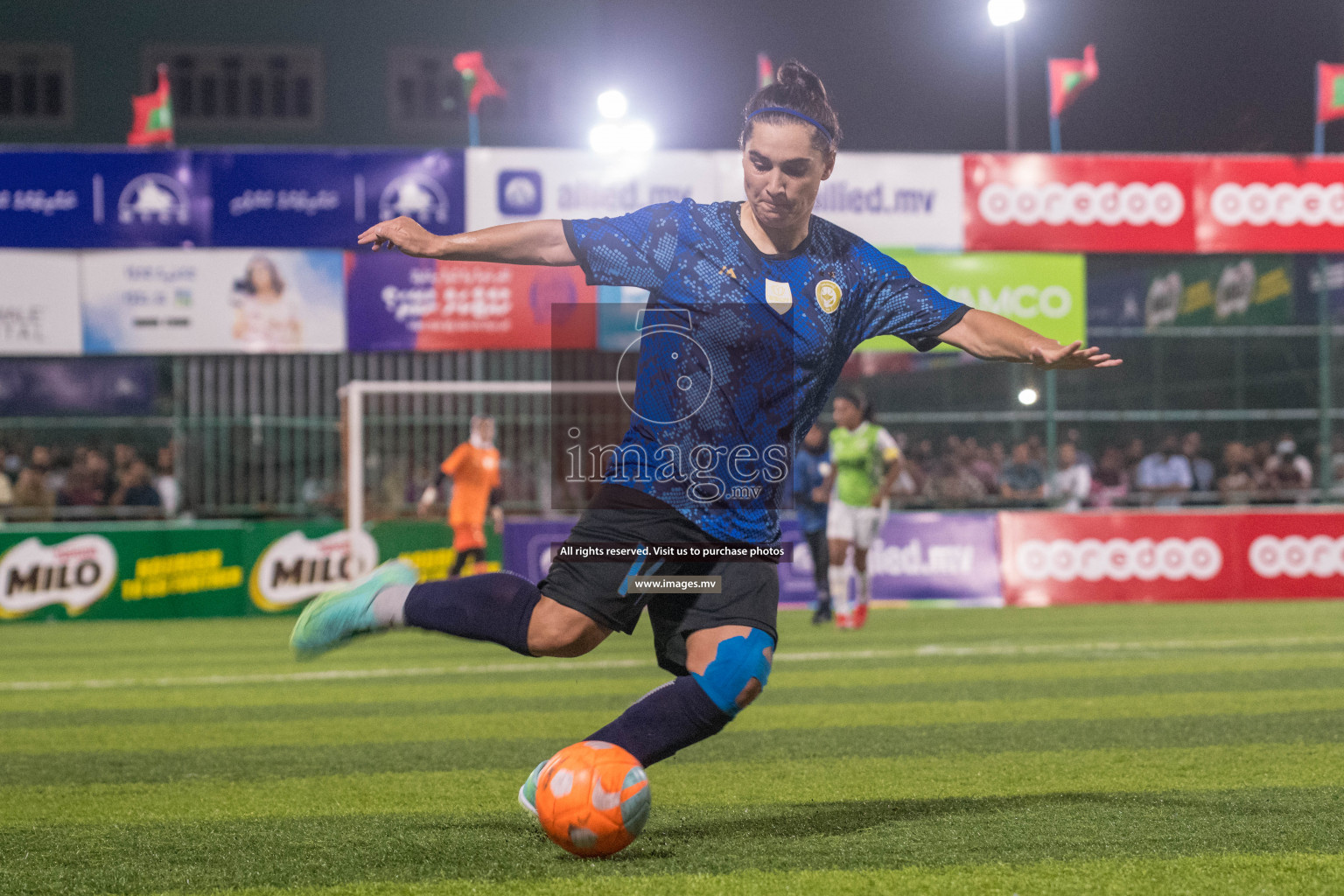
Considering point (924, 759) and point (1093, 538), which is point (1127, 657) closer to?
point (924, 759)

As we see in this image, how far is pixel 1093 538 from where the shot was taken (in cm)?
1692

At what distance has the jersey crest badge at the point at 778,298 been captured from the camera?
3881mm

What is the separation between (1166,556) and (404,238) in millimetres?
14825

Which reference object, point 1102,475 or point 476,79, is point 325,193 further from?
point 1102,475

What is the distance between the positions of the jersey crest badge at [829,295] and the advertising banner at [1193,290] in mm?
15965

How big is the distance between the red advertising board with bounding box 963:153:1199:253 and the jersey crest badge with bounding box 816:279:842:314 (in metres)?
13.5

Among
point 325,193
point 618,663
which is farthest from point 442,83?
point 618,663

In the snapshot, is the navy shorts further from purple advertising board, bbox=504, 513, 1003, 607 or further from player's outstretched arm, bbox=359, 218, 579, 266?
purple advertising board, bbox=504, 513, 1003, 607

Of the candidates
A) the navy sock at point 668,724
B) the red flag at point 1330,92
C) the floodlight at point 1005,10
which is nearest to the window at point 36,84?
the floodlight at point 1005,10

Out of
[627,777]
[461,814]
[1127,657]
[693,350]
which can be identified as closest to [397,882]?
[627,777]

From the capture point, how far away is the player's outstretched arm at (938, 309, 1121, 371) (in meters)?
3.81

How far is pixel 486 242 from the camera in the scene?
150 inches

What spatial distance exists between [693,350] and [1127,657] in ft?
24.4

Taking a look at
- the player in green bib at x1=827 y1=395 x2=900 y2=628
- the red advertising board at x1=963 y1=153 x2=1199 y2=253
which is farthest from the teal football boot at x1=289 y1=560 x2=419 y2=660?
the red advertising board at x1=963 y1=153 x2=1199 y2=253
